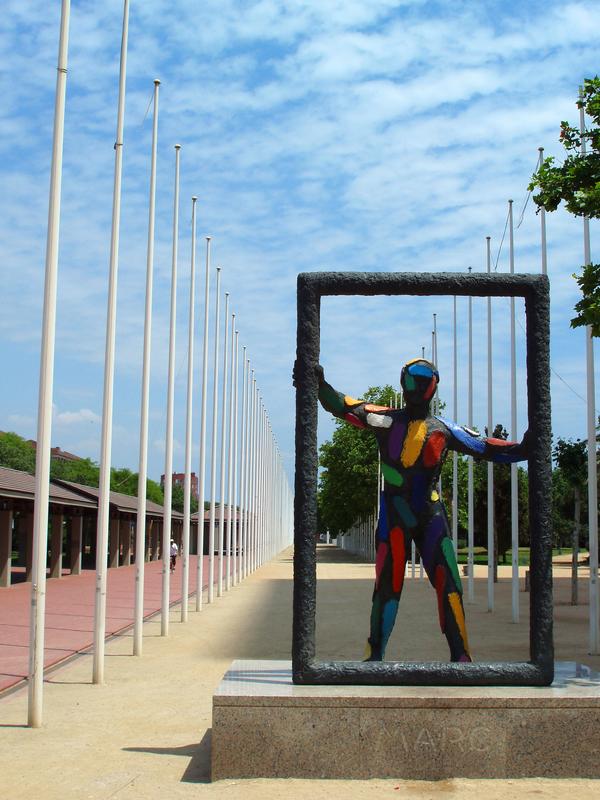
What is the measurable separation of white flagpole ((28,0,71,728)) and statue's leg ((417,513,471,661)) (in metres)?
3.83

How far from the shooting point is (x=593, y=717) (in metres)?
7.59

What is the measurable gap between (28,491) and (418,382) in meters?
19.6

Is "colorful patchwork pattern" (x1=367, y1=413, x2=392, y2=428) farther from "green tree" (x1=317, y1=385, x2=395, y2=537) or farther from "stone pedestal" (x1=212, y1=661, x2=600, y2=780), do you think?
"green tree" (x1=317, y1=385, x2=395, y2=537)

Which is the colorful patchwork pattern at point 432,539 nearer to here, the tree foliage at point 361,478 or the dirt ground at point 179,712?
the dirt ground at point 179,712

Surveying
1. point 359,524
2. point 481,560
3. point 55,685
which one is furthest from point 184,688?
point 359,524

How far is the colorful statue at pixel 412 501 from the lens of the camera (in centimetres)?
918

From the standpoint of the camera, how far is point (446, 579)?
917 centimetres

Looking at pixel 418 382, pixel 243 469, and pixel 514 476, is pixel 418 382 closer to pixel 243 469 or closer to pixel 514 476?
pixel 514 476

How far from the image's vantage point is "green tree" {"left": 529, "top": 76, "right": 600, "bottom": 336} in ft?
37.9

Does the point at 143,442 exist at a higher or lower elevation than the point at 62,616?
higher

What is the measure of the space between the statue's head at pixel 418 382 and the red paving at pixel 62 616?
6.19 metres

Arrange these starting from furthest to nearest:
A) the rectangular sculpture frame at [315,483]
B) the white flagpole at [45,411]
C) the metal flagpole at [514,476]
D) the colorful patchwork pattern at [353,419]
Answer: the metal flagpole at [514,476] → the white flagpole at [45,411] → the colorful patchwork pattern at [353,419] → the rectangular sculpture frame at [315,483]

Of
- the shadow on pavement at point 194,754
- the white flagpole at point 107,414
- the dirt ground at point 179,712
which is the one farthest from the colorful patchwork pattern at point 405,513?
the white flagpole at point 107,414

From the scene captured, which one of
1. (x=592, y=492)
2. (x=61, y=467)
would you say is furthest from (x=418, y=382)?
(x=61, y=467)
